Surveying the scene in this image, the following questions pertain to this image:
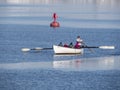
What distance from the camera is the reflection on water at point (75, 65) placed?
38.1 meters

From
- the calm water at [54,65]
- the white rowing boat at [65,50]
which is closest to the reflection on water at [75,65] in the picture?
the calm water at [54,65]

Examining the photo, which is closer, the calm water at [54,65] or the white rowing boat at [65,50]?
the calm water at [54,65]

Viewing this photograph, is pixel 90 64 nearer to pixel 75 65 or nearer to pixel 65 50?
pixel 75 65

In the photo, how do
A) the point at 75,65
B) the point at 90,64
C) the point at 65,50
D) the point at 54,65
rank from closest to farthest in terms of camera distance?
1. the point at 54,65
2. the point at 75,65
3. the point at 90,64
4. the point at 65,50

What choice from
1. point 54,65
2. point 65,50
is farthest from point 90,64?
point 65,50

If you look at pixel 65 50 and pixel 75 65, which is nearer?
pixel 75 65

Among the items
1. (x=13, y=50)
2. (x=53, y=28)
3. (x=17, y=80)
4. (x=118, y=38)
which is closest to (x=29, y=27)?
(x=53, y=28)

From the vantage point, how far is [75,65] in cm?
3922

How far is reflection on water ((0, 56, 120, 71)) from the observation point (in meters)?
38.1

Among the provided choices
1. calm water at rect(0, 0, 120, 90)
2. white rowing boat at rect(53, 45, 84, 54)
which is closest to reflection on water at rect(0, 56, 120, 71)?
calm water at rect(0, 0, 120, 90)

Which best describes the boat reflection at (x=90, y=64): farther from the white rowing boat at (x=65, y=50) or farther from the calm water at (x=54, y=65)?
the white rowing boat at (x=65, y=50)

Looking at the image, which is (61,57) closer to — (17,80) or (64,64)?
(64,64)

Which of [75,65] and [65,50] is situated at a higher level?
[65,50]

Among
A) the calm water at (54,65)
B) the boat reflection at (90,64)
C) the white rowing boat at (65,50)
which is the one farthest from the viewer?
the white rowing boat at (65,50)
